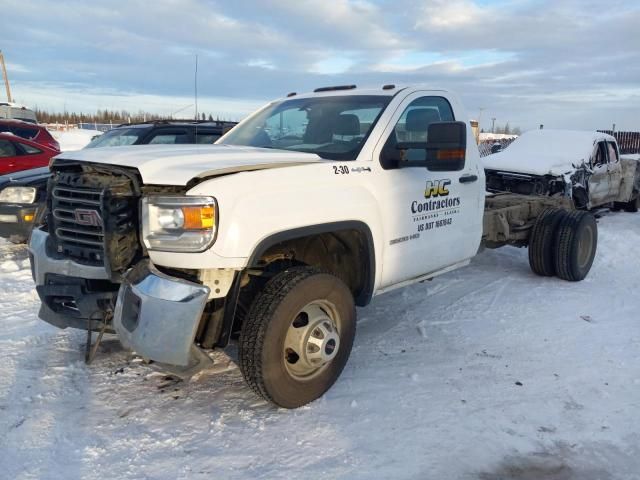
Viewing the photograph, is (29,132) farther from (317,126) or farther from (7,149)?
(317,126)

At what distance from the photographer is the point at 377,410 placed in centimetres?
352

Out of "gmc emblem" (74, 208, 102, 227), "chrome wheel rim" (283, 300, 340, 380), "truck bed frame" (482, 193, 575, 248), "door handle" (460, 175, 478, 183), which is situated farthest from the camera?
"truck bed frame" (482, 193, 575, 248)

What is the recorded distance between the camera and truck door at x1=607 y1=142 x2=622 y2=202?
11633 mm

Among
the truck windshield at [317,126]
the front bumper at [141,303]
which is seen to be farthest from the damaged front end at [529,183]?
the front bumper at [141,303]

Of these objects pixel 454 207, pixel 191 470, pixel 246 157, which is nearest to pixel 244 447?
pixel 191 470

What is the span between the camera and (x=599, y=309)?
18.2 ft

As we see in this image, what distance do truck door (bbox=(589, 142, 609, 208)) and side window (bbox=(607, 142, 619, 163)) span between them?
26 cm

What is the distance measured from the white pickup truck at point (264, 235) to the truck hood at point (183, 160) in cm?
1

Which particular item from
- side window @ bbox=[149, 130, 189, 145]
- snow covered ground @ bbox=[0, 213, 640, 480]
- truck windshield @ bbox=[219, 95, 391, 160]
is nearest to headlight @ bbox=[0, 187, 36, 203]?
side window @ bbox=[149, 130, 189, 145]

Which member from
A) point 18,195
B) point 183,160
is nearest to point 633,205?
point 18,195

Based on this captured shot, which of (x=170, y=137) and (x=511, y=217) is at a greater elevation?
(x=170, y=137)

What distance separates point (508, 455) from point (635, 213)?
12.0 meters

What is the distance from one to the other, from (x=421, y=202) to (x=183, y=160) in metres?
1.88

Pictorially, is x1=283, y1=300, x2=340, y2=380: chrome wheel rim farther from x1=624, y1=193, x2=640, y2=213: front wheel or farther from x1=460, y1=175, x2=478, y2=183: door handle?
x1=624, y1=193, x2=640, y2=213: front wheel
